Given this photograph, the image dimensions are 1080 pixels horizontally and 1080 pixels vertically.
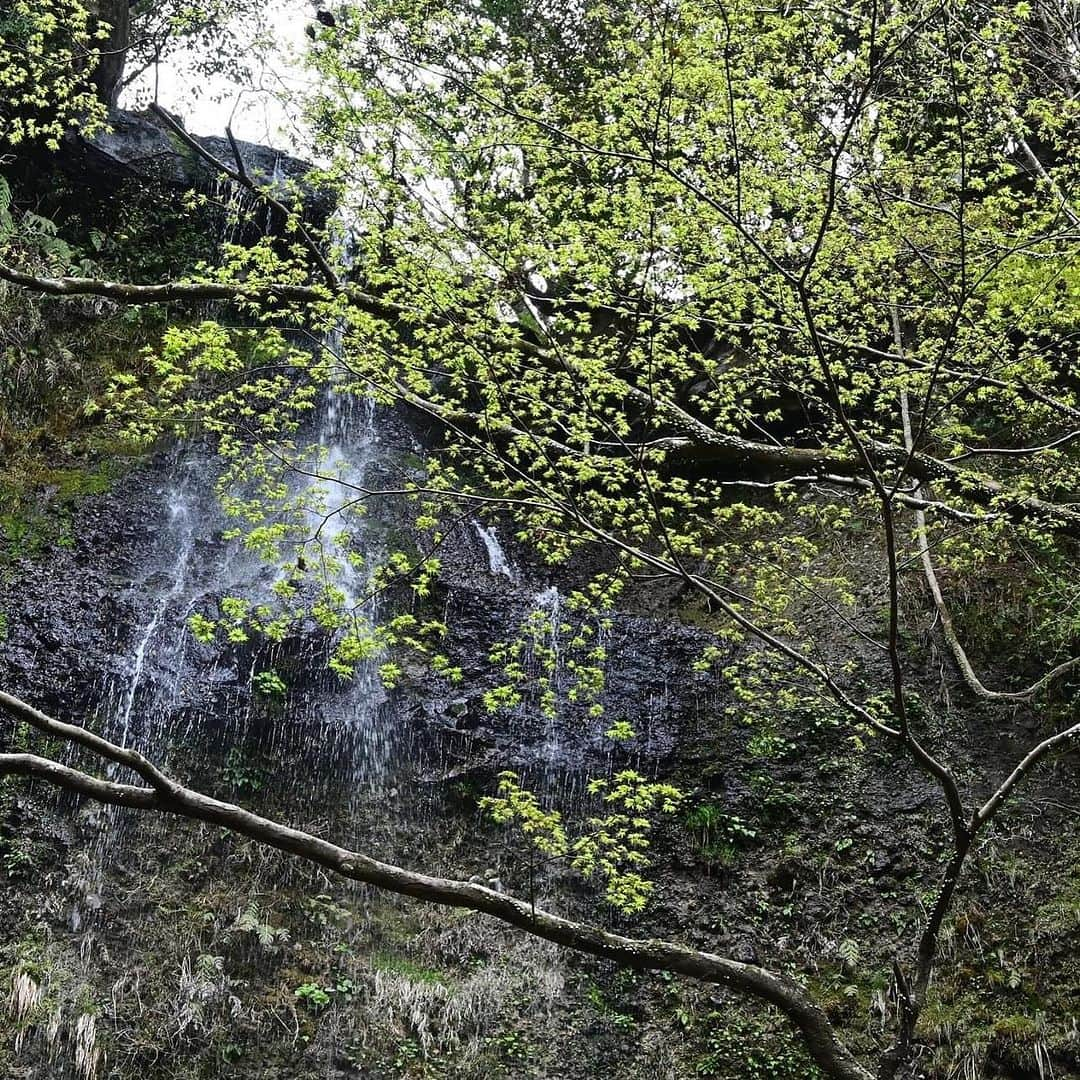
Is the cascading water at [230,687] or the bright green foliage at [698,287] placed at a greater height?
the bright green foliage at [698,287]

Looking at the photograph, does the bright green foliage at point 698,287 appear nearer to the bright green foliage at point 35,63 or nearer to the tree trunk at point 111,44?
the bright green foliage at point 35,63

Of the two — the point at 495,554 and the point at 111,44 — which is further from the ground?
the point at 111,44

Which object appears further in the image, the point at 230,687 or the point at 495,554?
the point at 495,554

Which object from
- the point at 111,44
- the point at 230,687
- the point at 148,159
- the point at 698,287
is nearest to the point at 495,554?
the point at 230,687

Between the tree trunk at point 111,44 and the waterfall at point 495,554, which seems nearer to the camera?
the waterfall at point 495,554

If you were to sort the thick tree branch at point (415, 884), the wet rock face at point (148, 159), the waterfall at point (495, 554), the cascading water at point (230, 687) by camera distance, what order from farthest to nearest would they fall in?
the wet rock face at point (148, 159)
the waterfall at point (495, 554)
the cascading water at point (230, 687)
the thick tree branch at point (415, 884)

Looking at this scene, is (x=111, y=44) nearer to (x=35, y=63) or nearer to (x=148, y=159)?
(x=148, y=159)

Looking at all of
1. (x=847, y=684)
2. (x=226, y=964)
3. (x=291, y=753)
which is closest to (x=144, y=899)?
(x=226, y=964)

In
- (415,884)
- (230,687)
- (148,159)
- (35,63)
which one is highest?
(148,159)

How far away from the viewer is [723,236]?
658 centimetres

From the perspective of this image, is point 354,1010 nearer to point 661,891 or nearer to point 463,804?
point 463,804

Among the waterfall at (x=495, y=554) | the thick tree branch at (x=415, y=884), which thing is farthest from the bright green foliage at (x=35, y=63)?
the thick tree branch at (x=415, y=884)

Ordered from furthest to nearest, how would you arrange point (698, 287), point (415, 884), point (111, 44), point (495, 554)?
point (111, 44)
point (495, 554)
point (698, 287)
point (415, 884)

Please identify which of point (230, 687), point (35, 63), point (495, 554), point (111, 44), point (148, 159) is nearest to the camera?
point (35, 63)
